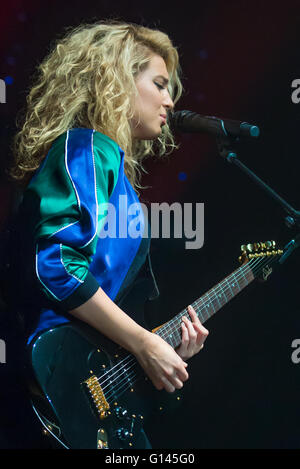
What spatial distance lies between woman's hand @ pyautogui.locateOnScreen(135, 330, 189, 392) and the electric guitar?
5 cm

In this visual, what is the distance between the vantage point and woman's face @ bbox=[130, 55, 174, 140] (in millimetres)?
1566

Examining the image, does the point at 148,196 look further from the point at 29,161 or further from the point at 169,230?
the point at 29,161

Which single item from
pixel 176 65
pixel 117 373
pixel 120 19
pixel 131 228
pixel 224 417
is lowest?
pixel 224 417

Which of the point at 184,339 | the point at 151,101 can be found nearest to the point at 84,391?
the point at 184,339

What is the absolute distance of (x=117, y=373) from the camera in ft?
4.32

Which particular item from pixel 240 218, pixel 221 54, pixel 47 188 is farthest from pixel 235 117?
pixel 47 188

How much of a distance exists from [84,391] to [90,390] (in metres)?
0.01

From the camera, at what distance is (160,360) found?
130 cm

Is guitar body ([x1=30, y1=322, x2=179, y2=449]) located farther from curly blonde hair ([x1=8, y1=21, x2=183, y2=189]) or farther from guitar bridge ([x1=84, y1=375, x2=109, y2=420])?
curly blonde hair ([x1=8, y1=21, x2=183, y2=189])

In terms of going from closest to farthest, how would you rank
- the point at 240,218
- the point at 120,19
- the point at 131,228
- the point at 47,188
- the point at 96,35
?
the point at 47,188 < the point at 131,228 < the point at 96,35 < the point at 120,19 < the point at 240,218

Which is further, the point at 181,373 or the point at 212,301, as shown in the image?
the point at 212,301

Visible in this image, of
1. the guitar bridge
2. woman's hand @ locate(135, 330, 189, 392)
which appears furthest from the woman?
the guitar bridge

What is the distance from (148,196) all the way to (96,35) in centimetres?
55

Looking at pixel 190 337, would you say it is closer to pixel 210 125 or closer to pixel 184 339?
pixel 184 339
